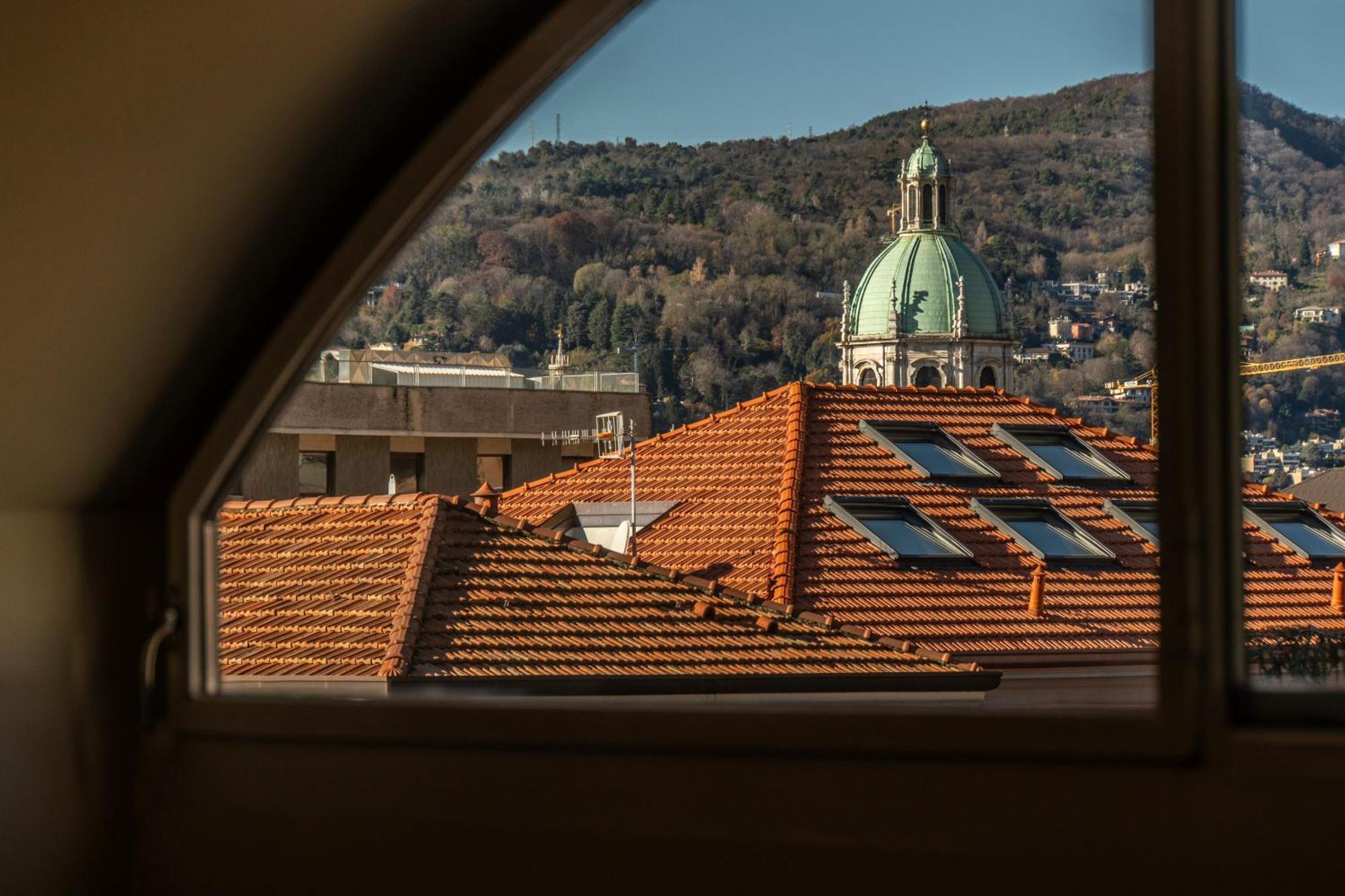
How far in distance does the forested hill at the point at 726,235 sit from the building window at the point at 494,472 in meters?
3.69

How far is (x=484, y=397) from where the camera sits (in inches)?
219

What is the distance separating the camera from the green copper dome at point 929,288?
3000 millimetres

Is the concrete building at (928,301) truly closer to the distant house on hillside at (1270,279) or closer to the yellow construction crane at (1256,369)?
the yellow construction crane at (1256,369)

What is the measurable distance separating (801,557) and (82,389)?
5.86 meters

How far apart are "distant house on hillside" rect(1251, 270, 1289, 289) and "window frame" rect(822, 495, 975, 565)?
6116 mm

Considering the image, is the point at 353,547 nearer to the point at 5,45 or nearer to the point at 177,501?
the point at 177,501

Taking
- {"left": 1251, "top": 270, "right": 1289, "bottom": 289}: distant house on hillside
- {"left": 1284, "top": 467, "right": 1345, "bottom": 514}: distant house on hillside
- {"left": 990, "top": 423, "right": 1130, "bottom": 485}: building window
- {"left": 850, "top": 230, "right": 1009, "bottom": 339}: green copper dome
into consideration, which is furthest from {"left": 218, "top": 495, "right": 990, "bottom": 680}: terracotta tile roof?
{"left": 1251, "top": 270, "right": 1289, "bottom": 289}: distant house on hillside

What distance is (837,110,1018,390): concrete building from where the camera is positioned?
306cm

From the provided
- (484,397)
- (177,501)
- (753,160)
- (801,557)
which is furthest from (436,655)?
(177,501)

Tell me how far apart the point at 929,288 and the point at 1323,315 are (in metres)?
1.31

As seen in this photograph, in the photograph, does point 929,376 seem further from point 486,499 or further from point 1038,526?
point 1038,526

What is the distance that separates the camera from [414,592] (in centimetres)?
601

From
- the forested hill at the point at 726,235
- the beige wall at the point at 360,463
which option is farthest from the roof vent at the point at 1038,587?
the forested hill at the point at 726,235

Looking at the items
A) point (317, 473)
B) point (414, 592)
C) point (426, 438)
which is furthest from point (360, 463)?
point (414, 592)
